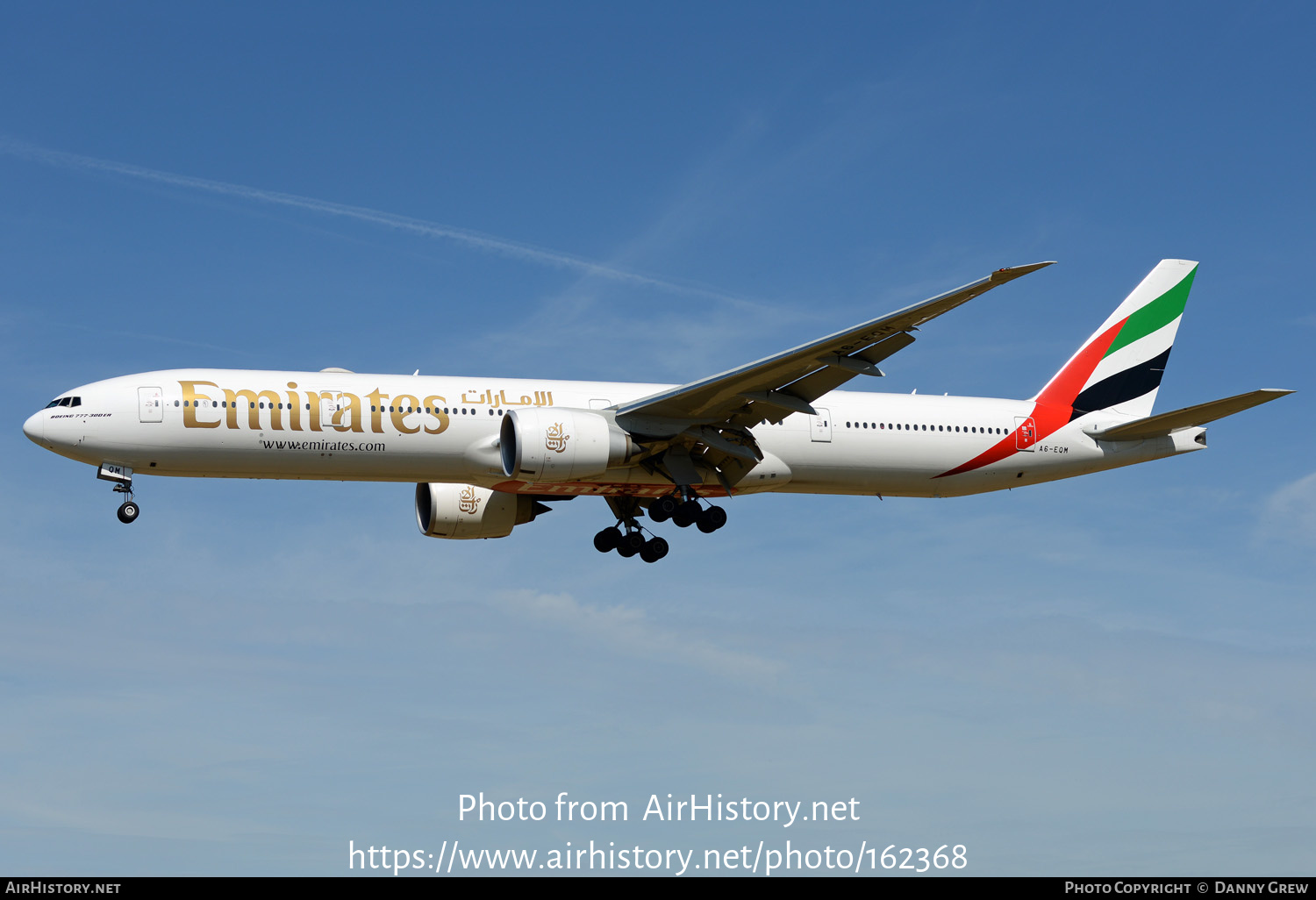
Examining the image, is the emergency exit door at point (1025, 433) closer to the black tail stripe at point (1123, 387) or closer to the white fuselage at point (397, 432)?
the black tail stripe at point (1123, 387)

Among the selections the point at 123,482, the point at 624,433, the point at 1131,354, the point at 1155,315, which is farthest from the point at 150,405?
the point at 1155,315

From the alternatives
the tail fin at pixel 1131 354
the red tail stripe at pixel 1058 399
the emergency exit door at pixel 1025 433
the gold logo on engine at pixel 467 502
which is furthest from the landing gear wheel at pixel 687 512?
the tail fin at pixel 1131 354

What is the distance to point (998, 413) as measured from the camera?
3534 cm

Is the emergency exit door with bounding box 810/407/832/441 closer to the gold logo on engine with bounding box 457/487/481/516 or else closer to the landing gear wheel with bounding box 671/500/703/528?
the landing gear wheel with bounding box 671/500/703/528

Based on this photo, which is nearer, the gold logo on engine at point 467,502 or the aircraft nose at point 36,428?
the aircraft nose at point 36,428

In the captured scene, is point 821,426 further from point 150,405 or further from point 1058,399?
A: point 150,405

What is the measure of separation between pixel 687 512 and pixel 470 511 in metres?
6.58

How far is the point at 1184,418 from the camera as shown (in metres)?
33.7

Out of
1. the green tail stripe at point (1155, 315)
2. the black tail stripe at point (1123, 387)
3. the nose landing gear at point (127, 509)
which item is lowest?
the nose landing gear at point (127, 509)

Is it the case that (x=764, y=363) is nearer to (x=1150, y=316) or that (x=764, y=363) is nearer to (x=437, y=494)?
(x=437, y=494)

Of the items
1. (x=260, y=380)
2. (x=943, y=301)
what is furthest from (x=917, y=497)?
(x=260, y=380)

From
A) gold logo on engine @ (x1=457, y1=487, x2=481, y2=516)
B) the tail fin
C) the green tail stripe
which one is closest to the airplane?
gold logo on engine @ (x1=457, y1=487, x2=481, y2=516)

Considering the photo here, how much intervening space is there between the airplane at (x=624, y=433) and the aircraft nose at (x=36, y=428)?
0.03 meters

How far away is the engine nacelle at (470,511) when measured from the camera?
3616cm
